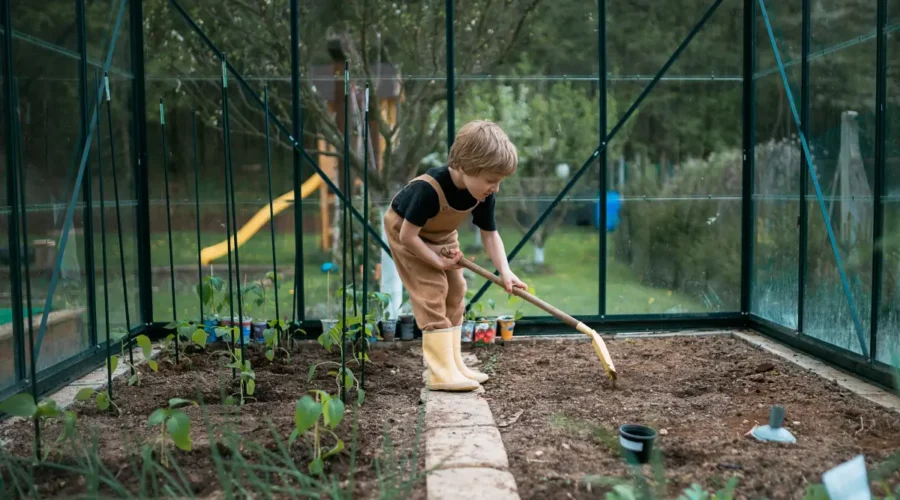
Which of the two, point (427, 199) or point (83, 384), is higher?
point (427, 199)

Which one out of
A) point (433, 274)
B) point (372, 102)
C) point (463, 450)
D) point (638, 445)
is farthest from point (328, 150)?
point (638, 445)

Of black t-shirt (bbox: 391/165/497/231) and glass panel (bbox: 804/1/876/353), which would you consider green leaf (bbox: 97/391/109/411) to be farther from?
glass panel (bbox: 804/1/876/353)

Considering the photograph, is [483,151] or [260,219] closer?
[483,151]

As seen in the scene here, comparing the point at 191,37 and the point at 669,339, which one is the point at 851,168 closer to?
the point at 669,339

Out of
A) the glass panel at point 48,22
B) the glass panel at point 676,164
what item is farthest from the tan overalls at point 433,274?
the glass panel at point 48,22

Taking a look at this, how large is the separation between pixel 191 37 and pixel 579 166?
249 cm

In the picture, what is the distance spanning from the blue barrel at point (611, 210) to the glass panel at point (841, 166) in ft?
3.69

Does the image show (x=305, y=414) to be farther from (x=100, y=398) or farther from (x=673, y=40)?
(x=673, y=40)

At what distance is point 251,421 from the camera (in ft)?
9.50

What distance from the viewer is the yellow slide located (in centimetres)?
482

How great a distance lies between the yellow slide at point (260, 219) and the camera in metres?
4.82

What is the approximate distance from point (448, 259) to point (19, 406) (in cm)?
→ 177

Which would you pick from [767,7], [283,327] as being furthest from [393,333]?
[767,7]

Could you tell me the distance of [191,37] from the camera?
472cm
